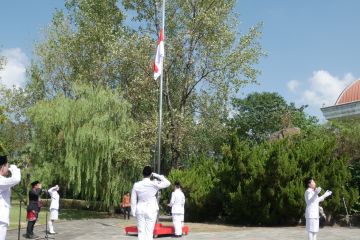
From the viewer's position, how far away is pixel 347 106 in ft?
131

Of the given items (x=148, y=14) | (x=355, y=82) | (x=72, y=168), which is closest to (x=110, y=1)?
(x=148, y=14)

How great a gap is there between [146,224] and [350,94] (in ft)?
126

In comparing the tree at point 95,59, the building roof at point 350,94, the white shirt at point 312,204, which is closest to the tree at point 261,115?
the building roof at point 350,94

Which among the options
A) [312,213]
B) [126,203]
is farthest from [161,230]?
[126,203]

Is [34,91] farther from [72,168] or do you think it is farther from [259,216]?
[259,216]

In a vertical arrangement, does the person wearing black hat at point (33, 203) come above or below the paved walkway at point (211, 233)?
above

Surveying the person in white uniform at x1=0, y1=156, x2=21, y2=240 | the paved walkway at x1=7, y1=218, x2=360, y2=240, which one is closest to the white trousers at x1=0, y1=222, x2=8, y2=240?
the person in white uniform at x1=0, y1=156, x2=21, y2=240

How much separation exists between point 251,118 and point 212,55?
32780 millimetres

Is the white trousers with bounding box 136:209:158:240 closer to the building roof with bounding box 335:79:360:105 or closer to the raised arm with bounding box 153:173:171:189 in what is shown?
the raised arm with bounding box 153:173:171:189

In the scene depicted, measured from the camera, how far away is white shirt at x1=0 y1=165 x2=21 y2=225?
7695mm

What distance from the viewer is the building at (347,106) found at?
1545 inches

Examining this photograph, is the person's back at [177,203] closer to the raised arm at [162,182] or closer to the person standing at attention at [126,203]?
the raised arm at [162,182]

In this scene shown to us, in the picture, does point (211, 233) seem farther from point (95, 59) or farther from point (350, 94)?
point (350, 94)

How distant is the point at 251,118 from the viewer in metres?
61.1
